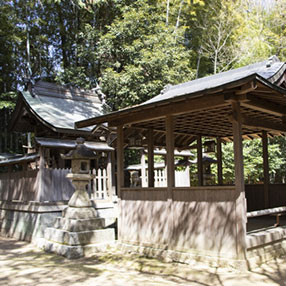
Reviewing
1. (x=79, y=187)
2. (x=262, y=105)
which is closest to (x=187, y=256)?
(x=262, y=105)

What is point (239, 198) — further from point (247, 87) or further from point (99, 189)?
point (99, 189)

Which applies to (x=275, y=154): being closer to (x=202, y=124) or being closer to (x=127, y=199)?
(x=202, y=124)

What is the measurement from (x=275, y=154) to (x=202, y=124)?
34.1 ft

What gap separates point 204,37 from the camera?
74.3 feet

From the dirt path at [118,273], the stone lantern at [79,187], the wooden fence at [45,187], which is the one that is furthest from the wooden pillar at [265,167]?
the wooden fence at [45,187]

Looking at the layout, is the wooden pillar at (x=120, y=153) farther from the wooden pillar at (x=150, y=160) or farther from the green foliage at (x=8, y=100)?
the green foliage at (x=8, y=100)

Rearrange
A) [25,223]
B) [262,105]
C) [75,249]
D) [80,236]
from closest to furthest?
[262,105]
[75,249]
[80,236]
[25,223]

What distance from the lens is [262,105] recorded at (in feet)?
21.8

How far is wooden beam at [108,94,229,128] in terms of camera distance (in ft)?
21.1

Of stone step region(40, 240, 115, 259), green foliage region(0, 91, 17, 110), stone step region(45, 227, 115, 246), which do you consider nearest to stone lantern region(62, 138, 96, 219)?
stone step region(45, 227, 115, 246)

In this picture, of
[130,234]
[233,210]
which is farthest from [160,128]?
[233,210]

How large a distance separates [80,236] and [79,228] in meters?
0.22

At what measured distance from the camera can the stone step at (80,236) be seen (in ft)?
26.7

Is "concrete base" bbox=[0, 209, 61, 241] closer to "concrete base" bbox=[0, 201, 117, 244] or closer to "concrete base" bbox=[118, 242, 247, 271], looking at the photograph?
"concrete base" bbox=[0, 201, 117, 244]
